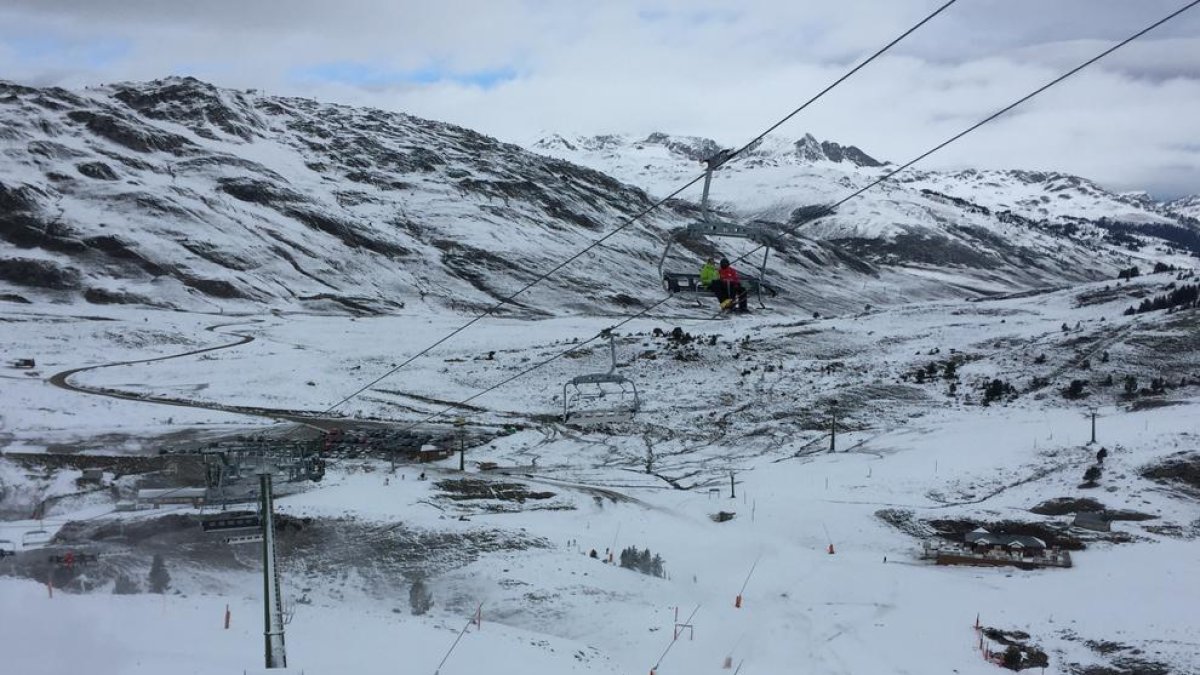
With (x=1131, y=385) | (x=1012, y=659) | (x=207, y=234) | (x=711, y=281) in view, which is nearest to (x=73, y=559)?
(x=711, y=281)

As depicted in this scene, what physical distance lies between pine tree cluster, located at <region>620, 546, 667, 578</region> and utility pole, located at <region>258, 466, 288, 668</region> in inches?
630

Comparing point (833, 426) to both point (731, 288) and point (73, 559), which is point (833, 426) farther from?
point (73, 559)

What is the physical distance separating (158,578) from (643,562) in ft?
52.8

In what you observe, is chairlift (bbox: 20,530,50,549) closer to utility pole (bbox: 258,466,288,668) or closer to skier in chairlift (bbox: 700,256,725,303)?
utility pole (bbox: 258,466,288,668)

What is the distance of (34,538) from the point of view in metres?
31.2

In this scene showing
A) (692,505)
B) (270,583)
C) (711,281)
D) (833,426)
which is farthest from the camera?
(833,426)

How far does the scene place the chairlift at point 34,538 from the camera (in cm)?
3029

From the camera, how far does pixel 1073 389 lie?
63.1 meters

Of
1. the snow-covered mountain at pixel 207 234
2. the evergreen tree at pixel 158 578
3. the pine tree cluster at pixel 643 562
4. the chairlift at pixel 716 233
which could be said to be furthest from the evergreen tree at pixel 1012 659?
the snow-covered mountain at pixel 207 234

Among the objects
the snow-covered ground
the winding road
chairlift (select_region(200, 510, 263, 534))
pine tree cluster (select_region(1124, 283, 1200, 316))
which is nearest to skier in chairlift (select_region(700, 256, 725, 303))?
the snow-covered ground

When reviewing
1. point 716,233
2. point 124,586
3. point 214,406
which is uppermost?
point 716,233

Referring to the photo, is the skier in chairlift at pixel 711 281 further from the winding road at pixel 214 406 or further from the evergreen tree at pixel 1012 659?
the winding road at pixel 214 406

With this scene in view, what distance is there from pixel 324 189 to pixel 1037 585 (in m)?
186

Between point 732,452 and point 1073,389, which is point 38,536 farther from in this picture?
point 1073,389
